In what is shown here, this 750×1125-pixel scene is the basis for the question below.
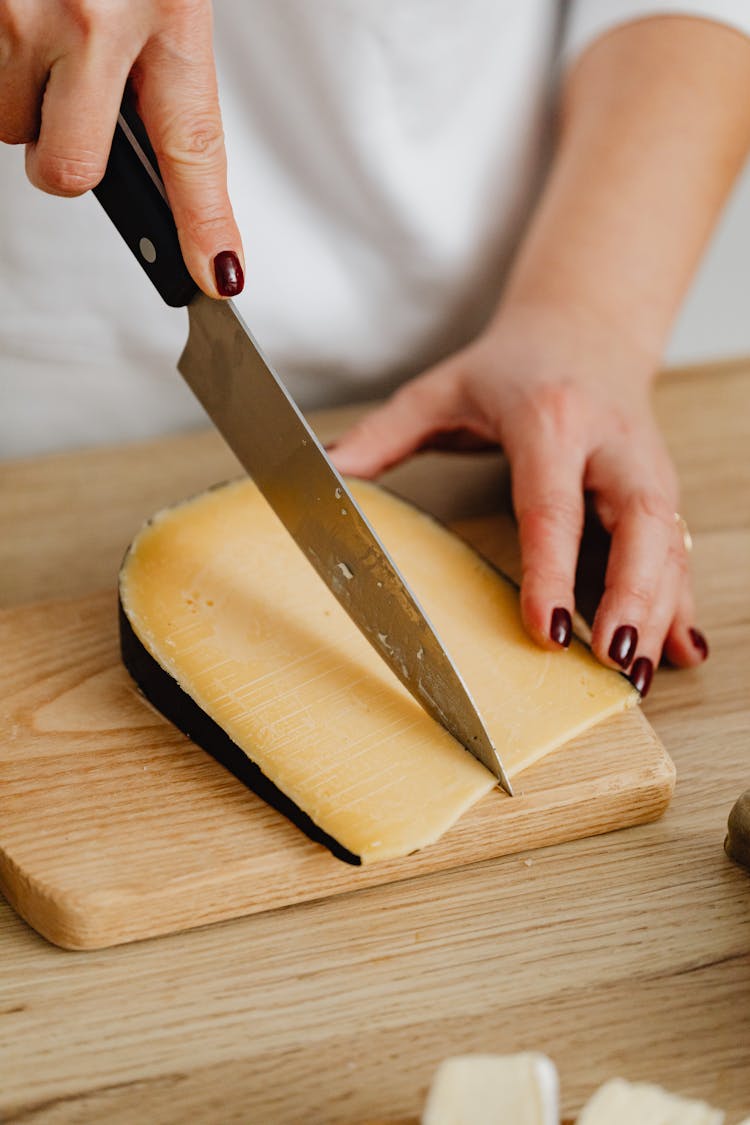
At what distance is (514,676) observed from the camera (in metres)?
1.41

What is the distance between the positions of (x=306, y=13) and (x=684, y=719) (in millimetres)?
1236

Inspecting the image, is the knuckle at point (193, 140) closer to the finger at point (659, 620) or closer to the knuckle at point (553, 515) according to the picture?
the knuckle at point (553, 515)

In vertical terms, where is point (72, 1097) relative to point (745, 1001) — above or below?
above

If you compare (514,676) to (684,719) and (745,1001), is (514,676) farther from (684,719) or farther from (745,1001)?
(745,1001)

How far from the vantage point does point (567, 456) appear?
64.6 inches

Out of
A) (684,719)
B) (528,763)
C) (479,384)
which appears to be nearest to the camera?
(528,763)

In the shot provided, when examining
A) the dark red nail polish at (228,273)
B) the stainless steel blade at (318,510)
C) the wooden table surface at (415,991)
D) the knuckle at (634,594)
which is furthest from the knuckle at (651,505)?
the dark red nail polish at (228,273)

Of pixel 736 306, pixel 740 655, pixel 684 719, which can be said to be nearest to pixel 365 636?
pixel 684 719

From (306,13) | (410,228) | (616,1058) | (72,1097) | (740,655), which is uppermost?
(306,13)

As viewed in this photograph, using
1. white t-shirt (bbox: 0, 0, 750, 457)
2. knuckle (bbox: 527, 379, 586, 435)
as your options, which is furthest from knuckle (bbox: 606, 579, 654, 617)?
white t-shirt (bbox: 0, 0, 750, 457)

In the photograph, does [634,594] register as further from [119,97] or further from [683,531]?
[119,97]

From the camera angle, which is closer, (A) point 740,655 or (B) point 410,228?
(A) point 740,655

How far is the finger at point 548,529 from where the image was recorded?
1.45m

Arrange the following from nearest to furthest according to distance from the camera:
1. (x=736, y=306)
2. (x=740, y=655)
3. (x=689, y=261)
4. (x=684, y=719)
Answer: (x=684, y=719)
(x=740, y=655)
(x=689, y=261)
(x=736, y=306)
